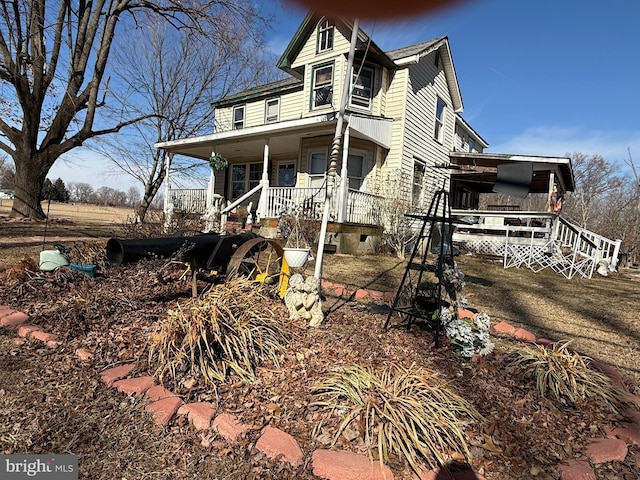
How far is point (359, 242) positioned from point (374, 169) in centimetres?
306

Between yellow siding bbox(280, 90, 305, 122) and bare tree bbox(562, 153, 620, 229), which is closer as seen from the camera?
yellow siding bbox(280, 90, 305, 122)

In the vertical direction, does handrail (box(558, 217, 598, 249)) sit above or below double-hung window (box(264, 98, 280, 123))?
below

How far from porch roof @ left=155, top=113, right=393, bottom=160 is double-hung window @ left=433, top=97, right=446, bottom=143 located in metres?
4.14

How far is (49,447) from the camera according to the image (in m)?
1.74

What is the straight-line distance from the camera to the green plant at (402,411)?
1.79 metres

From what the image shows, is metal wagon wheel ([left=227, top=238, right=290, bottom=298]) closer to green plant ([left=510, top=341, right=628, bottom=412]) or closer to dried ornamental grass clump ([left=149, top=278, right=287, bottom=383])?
dried ornamental grass clump ([left=149, top=278, right=287, bottom=383])

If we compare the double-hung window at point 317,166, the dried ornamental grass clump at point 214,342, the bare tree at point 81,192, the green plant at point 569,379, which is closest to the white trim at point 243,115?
the double-hung window at point 317,166

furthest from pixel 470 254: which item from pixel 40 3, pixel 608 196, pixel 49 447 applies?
pixel 608 196

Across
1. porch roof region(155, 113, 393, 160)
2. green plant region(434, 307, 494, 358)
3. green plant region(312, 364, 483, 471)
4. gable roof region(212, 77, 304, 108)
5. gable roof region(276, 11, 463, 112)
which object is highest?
gable roof region(276, 11, 463, 112)

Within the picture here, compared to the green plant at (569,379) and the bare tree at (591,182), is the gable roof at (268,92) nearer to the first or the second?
the green plant at (569,379)

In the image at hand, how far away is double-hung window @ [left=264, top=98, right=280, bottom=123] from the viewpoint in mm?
13633

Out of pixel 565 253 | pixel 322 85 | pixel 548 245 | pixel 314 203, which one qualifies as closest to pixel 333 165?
pixel 314 203

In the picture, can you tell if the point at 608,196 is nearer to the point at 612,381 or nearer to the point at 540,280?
the point at 540,280

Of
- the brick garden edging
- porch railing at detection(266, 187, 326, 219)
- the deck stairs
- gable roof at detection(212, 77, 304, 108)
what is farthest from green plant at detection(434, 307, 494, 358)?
gable roof at detection(212, 77, 304, 108)
